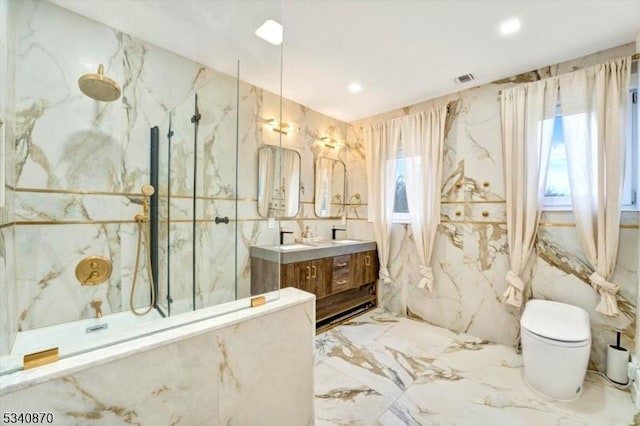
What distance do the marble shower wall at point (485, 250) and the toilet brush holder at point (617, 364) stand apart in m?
0.11

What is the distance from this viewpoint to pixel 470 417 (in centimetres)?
162

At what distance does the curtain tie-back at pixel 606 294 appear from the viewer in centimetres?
192

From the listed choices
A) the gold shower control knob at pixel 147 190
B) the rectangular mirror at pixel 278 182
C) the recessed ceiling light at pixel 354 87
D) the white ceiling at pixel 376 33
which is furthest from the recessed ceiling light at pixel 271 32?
the gold shower control knob at pixel 147 190

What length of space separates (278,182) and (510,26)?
7.48 ft

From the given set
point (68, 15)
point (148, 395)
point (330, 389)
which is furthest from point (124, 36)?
point (330, 389)

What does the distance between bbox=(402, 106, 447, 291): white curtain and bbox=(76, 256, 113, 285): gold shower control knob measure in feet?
9.53

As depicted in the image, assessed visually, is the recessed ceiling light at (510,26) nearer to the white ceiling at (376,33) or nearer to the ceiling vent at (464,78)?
the white ceiling at (376,33)

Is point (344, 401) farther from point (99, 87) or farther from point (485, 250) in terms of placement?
point (99, 87)

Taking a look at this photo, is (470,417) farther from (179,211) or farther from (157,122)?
(157,122)

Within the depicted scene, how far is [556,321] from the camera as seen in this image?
1.98 metres

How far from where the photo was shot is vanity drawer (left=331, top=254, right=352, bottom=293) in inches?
112

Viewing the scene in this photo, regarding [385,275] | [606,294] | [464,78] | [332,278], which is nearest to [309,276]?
[332,278]

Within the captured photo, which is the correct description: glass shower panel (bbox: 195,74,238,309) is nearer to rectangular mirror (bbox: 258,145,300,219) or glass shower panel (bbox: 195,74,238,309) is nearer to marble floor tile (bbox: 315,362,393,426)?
rectangular mirror (bbox: 258,145,300,219)

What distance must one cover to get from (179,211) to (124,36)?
1.36m
